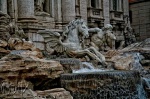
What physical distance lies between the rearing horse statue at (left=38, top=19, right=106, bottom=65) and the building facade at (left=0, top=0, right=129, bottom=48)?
5.04 ft

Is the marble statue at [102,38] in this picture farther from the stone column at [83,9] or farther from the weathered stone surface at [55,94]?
the weathered stone surface at [55,94]

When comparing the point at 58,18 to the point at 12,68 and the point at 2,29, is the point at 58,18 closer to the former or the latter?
the point at 2,29

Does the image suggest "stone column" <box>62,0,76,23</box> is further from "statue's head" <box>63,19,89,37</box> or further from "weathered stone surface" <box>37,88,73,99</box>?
"weathered stone surface" <box>37,88,73,99</box>

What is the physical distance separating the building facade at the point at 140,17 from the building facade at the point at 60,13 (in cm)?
330

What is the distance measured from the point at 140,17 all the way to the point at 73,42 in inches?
719

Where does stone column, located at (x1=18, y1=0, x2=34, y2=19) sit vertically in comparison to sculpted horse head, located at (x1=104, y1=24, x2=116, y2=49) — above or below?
above

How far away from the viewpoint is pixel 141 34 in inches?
1537

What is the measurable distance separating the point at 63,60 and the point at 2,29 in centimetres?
383

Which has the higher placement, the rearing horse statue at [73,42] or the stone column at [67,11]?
the stone column at [67,11]

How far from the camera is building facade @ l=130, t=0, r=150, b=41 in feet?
127

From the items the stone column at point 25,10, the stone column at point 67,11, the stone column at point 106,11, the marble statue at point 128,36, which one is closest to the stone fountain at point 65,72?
the stone column at point 25,10

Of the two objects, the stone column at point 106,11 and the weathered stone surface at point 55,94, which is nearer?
the weathered stone surface at point 55,94

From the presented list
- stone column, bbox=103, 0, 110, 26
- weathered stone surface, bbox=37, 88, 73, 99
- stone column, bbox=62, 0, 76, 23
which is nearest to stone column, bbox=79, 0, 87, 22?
stone column, bbox=62, 0, 76, 23

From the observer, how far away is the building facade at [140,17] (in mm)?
38688
